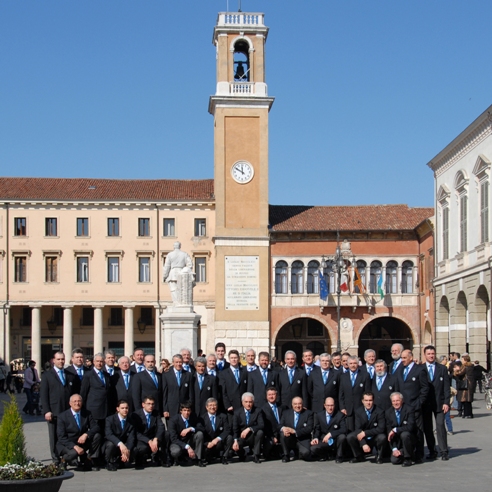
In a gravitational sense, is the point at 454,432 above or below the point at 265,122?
below

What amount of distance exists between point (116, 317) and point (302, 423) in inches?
1683

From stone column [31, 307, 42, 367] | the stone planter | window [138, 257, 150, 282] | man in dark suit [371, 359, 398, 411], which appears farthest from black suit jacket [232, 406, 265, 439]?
stone column [31, 307, 42, 367]

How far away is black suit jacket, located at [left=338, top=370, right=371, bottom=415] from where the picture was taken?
1582 centimetres

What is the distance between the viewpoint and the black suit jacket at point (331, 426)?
1493 centimetres

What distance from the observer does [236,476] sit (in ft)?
43.8

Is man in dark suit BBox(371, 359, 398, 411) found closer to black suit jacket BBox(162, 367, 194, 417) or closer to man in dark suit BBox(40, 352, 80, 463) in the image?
black suit jacket BBox(162, 367, 194, 417)

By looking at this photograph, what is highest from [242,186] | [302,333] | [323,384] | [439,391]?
[242,186]

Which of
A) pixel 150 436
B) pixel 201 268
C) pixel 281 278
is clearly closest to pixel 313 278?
pixel 281 278

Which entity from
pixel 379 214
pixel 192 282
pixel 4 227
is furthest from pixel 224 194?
pixel 192 282

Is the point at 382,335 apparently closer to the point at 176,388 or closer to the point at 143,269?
the point at 143,269

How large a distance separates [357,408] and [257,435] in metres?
1.59

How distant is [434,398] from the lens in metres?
15.6

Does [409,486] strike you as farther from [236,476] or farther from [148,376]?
[148,376]

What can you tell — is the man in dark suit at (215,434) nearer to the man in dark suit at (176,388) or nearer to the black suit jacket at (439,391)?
the man in dark suit at (176,388)
